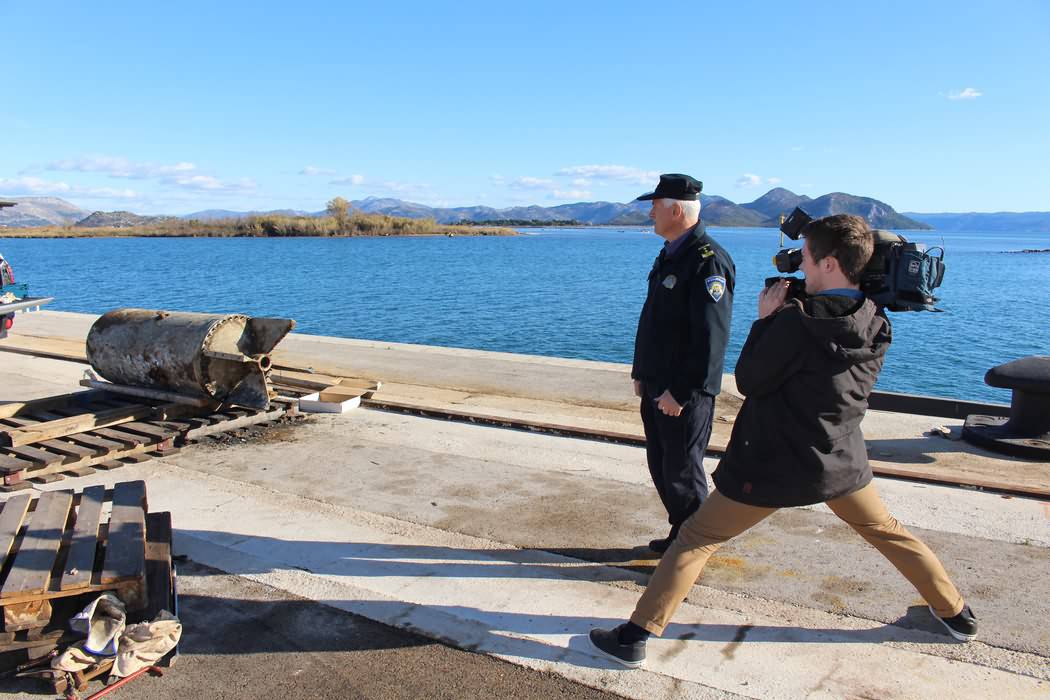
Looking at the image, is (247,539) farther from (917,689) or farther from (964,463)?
(964,463)

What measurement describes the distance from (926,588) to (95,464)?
576cm

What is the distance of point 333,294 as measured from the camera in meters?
40.8

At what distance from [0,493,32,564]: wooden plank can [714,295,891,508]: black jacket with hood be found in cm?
331

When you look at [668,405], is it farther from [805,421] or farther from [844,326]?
[844,326]

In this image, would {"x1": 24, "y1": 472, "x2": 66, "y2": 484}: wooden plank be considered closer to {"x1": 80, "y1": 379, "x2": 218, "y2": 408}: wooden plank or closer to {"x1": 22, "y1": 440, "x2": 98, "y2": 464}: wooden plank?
{"x1": 22, "y1": 440, "x2": 98, "y2": 464}: wooden plank

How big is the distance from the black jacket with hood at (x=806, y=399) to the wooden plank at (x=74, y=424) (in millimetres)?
5566

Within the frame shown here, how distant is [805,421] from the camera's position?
3.07 m

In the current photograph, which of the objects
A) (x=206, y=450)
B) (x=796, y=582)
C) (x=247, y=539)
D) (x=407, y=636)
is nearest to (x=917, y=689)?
(x=796, y=582)

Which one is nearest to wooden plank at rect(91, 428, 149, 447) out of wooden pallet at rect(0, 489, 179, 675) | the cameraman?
wooden pallet at rect(0, 489, 179, 675)

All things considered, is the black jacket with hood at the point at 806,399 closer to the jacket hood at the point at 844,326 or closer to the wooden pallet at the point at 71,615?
the jacket hood at the point at 844,326

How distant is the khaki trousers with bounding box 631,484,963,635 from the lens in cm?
321

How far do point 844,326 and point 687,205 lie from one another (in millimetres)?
1362

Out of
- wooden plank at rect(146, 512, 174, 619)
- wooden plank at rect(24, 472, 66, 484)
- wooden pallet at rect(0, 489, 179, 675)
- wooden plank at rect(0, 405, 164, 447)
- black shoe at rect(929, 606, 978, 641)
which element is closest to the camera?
wooden pallet at rect(0, 489, 179, 675)

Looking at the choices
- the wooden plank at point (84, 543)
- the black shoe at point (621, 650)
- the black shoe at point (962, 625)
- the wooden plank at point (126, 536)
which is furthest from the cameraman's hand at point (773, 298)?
the wooden plank at point (84, 543)
